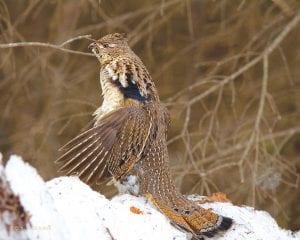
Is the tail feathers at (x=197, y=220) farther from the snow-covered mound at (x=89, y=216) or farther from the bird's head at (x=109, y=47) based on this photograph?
the bird's head at (x=109, y=47)

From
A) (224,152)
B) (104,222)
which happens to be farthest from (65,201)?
(224,152)

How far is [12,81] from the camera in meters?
7.47

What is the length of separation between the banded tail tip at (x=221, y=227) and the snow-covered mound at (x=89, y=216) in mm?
33

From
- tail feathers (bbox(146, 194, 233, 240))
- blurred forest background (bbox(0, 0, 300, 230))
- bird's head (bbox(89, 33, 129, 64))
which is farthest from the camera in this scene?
blurred forest background (bbox(0, 0, 300, 230))

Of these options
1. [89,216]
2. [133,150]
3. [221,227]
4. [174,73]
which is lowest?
[221,227]

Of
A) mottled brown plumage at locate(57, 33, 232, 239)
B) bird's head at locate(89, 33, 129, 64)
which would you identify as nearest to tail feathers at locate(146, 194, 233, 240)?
mottled brown plumage at locate(57, 33, 232, 239)

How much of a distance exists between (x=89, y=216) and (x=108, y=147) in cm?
70

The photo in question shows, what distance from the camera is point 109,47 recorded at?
4312 mm

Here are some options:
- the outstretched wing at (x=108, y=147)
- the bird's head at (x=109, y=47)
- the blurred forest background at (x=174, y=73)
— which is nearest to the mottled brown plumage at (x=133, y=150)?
the outstretched wing at (x=108, y=147)

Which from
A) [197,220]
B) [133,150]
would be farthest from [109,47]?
[197,220]

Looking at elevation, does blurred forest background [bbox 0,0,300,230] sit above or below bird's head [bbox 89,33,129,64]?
above

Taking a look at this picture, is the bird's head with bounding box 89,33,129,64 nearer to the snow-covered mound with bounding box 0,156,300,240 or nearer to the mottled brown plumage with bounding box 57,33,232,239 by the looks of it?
the mottled brown plumage with bounding box 57,33,232,239

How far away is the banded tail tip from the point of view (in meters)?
3.56

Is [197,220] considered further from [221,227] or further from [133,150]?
[133,150]
